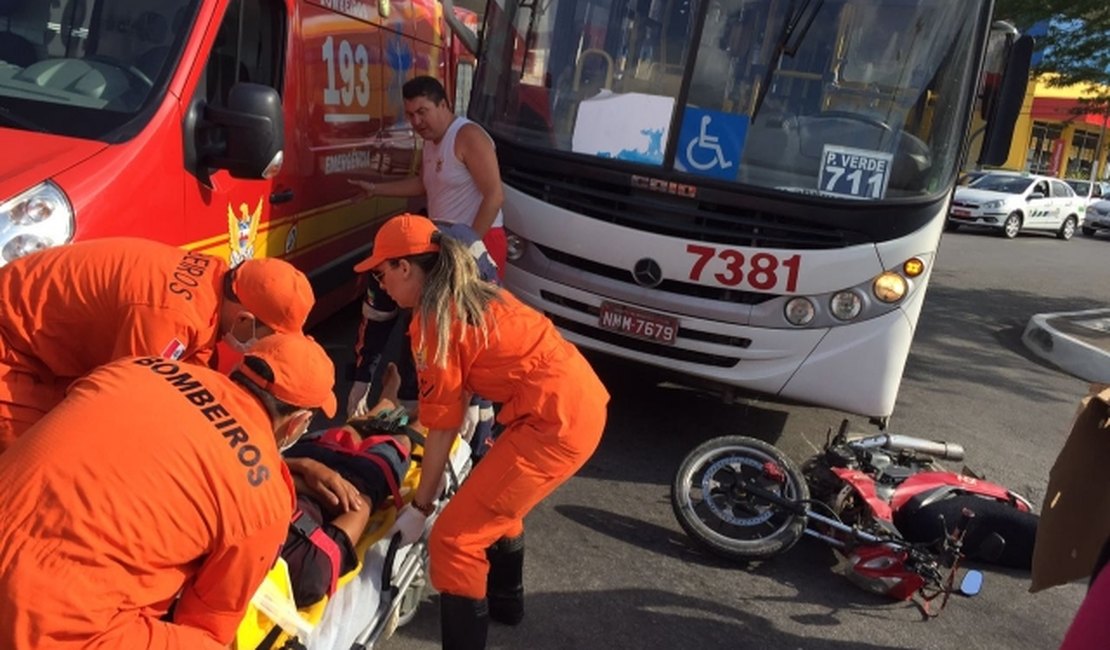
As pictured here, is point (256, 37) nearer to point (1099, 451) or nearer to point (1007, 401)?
point (1099, 451)

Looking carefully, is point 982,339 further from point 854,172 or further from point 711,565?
point 711,565

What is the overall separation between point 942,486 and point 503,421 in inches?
96.7

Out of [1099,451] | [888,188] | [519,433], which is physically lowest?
[519,433]

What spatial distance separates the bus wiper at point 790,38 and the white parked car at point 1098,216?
91.3 ft

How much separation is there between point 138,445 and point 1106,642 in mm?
1719

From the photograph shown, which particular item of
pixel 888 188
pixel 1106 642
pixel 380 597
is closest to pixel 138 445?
pixel 380 597

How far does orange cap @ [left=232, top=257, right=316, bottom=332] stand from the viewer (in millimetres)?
2754

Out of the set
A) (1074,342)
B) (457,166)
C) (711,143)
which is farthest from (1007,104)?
(1074,342)

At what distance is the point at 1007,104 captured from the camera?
5.76m

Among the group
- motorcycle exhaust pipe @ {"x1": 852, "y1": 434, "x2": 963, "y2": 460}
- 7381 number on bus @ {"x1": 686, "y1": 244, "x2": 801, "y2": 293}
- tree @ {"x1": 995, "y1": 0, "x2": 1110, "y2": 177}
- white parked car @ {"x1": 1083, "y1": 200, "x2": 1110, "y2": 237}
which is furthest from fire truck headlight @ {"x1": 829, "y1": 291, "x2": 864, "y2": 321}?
white parked car @ {"x1": 1083, "y1": 200, "x2": 1110, "y2": 237}

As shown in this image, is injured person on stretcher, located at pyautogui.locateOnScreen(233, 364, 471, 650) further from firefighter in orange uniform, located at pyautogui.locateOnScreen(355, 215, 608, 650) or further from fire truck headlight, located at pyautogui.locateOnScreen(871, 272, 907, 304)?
fire truck headlight, located at pyautogui.locateOnScreen(871, 272, 907, 304)

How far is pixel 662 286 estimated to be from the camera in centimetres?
565

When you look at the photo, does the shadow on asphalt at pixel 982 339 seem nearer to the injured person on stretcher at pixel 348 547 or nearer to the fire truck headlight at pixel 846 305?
the fire truck headlight at pixel 846 305

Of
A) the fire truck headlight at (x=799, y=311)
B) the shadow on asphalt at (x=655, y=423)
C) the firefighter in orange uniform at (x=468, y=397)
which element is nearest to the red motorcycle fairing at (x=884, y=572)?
the shadow on asphalt at (x=655, y=423)
